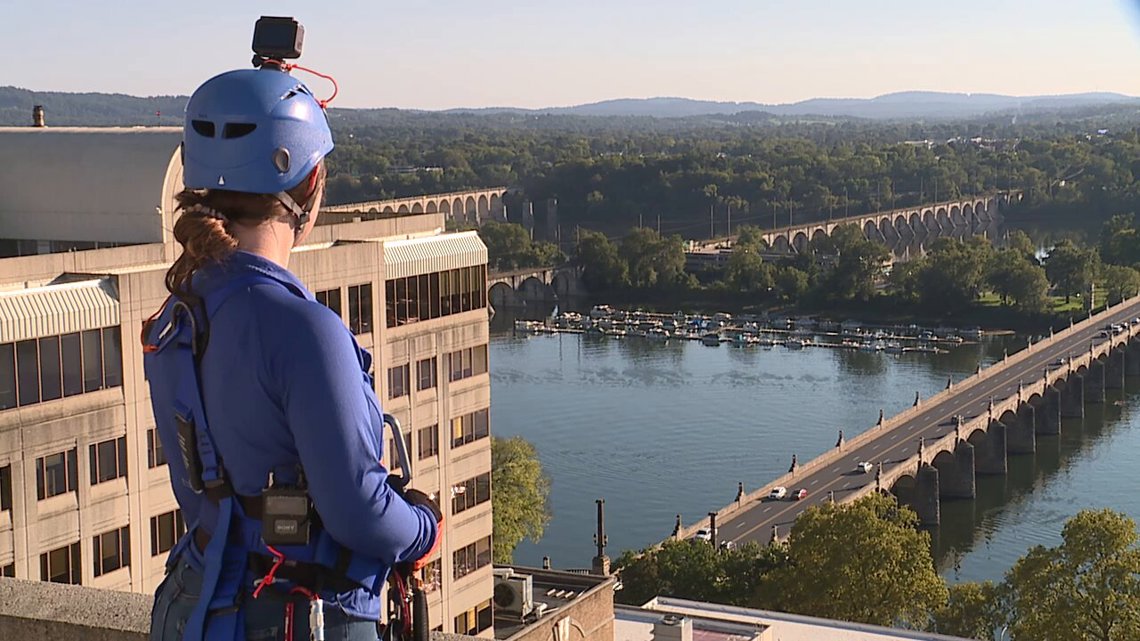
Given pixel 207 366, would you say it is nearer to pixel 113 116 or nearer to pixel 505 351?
pixel 505 351

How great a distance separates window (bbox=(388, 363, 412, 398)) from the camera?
11273mm

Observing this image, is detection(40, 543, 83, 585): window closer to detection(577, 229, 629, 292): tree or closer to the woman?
the woman

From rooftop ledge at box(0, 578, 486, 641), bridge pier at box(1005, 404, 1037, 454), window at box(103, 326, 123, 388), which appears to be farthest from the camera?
bridge pier at box(1005, 404, 1037, 454)

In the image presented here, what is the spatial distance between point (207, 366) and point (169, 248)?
29.3 ft

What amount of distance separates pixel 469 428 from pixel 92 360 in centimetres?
396

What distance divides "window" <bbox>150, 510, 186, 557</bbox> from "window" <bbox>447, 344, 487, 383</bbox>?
311 cm

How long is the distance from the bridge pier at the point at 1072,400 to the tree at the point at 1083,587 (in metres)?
21.6

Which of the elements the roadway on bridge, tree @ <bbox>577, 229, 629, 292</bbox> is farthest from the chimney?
tree @ <bbox>577, 229, 629, 292</bbox>

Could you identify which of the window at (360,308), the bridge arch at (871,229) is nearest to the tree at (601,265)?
the bridge arch at (871,229)

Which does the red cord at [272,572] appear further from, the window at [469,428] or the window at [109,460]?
the window at [469,428]

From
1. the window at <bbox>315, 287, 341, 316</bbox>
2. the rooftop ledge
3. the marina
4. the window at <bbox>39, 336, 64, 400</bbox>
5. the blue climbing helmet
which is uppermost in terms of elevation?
the blue climbing helmet

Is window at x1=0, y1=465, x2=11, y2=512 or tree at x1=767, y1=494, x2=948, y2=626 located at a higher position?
window at x1=0, y1=465, x2=11, y2=512

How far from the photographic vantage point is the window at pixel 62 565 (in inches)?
332

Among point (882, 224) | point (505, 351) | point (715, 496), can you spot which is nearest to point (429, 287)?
point (715, 496)
